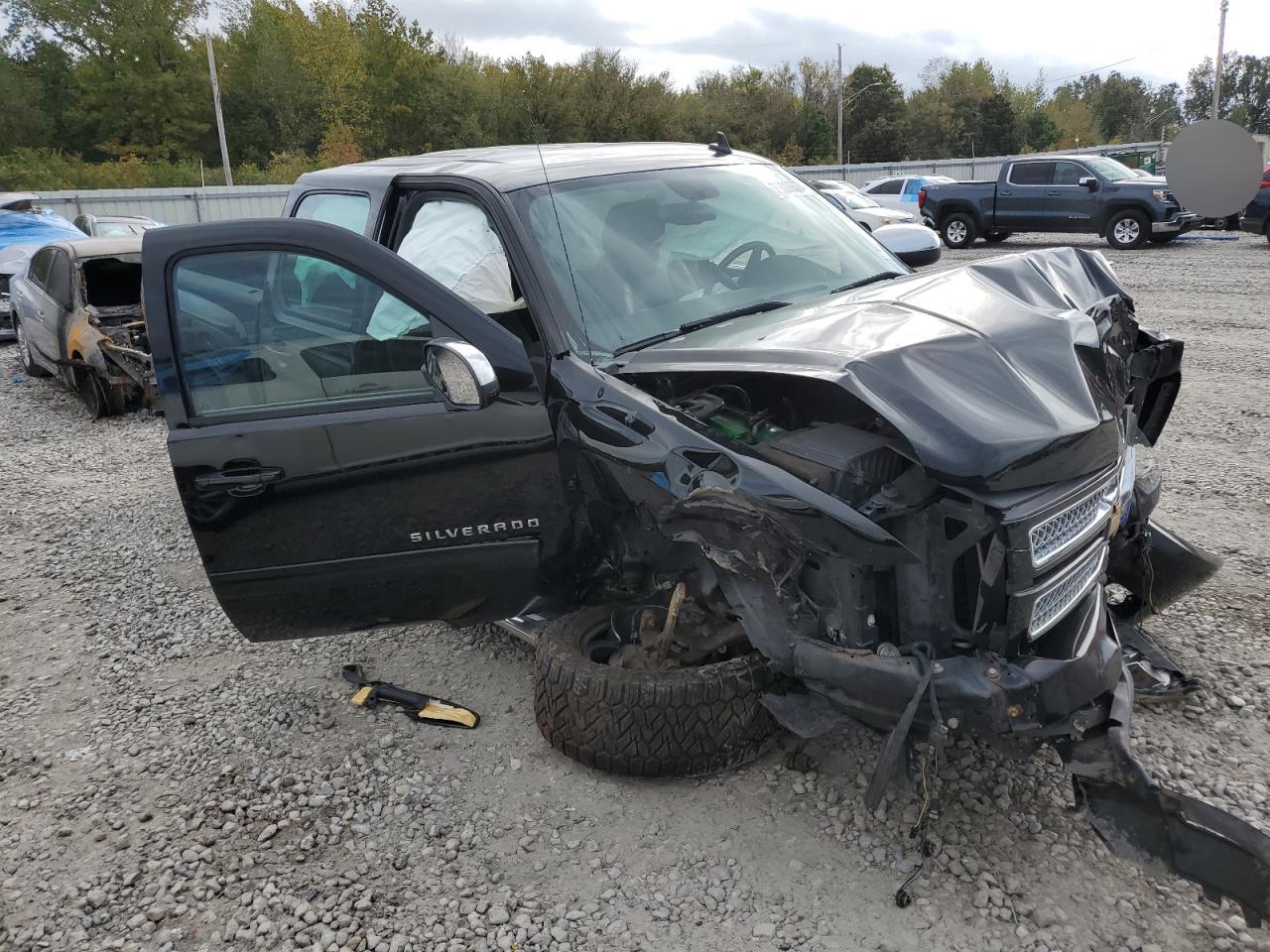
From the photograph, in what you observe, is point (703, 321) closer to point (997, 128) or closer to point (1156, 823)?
point (1156, 823)

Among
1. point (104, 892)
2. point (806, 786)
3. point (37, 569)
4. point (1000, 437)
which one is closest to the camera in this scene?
point (1000, 437)

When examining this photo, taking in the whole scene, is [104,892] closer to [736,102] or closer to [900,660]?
[900,660]

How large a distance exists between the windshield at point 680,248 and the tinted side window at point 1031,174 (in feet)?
54.7

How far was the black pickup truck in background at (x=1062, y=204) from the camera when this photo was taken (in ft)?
56.7

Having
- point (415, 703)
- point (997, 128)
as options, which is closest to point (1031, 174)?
point (415, 703)

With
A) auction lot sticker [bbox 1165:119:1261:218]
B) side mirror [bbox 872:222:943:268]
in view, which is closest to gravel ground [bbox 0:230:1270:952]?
side mirror [bbox 872:222:943:268]

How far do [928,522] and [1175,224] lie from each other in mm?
17889

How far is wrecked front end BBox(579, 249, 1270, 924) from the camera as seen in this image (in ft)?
7.57

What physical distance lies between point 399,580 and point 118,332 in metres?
6.99

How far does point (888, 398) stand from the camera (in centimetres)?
237

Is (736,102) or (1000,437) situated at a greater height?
(736,102)

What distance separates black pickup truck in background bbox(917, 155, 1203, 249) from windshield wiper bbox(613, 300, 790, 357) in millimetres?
16745

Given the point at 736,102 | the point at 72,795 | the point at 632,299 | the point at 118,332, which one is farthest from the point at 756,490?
the point at 736,102

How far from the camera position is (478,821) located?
294 centimetres
